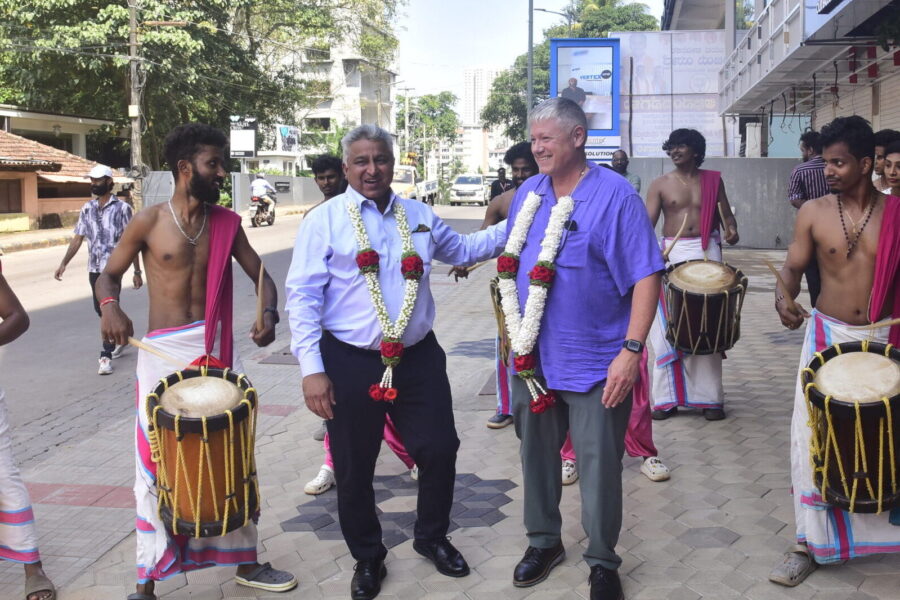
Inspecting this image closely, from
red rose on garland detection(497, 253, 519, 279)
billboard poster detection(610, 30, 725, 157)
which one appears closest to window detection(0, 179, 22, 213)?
billboard poster detection(610, 30, 725, 157)

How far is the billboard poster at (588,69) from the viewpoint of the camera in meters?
27.5

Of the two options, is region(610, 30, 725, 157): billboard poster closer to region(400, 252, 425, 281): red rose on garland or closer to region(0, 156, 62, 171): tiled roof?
region(0, 156, 62, 171): tiled roof

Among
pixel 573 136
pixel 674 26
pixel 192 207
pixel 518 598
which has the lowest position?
pixel 518 598

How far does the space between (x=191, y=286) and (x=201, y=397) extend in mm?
680

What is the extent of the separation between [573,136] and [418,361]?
1172 millimetres

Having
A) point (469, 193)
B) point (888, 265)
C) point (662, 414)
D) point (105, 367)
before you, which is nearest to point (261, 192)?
point (469, 193)

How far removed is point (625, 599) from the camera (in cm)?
396

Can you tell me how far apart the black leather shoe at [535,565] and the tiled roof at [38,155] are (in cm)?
2407

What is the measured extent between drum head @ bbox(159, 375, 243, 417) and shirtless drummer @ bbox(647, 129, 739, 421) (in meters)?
3.69

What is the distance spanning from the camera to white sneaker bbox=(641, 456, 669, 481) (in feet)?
17.9

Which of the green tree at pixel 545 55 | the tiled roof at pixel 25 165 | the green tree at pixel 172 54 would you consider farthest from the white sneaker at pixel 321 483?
the green tree at pixel 545 55

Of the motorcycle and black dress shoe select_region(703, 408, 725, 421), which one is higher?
the motorcycle

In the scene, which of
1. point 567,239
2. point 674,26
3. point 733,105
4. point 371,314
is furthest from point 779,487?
point 674,26

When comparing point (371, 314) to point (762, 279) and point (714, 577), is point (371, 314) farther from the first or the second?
point (762, 279)
